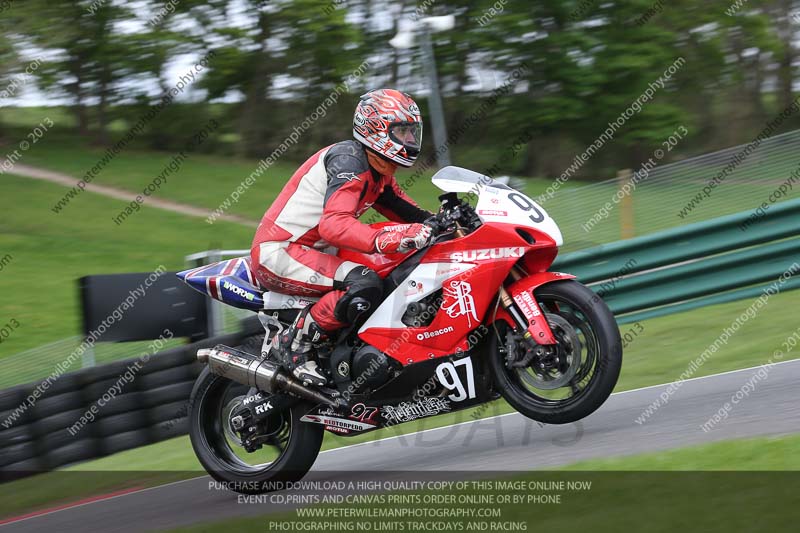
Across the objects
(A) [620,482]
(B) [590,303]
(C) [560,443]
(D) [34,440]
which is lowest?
(D) [34,440]

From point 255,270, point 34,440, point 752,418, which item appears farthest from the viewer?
point 34,440

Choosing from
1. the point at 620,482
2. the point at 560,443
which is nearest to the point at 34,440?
the point at 560,443

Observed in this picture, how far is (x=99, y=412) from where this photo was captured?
8648 millimetres

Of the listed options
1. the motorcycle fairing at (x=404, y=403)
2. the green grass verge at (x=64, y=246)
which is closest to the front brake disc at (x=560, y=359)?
the motorcycle fairing at (x=404, y=403)

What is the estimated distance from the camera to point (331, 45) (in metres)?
25.4

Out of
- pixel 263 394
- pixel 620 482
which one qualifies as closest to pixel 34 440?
pixel 263 394

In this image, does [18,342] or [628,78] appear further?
[628,78]

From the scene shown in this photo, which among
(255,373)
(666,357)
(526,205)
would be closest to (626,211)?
(666,357)

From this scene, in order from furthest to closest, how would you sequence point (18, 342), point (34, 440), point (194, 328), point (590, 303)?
1. point (18, 342)
2. point (194, 328)
3. point (34, 440)
4. point (590, 303)

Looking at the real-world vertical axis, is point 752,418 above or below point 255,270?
below

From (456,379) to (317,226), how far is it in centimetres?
122

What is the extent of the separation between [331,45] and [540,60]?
17.8 ft

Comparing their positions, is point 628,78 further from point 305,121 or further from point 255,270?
point 255,270

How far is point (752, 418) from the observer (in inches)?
223
